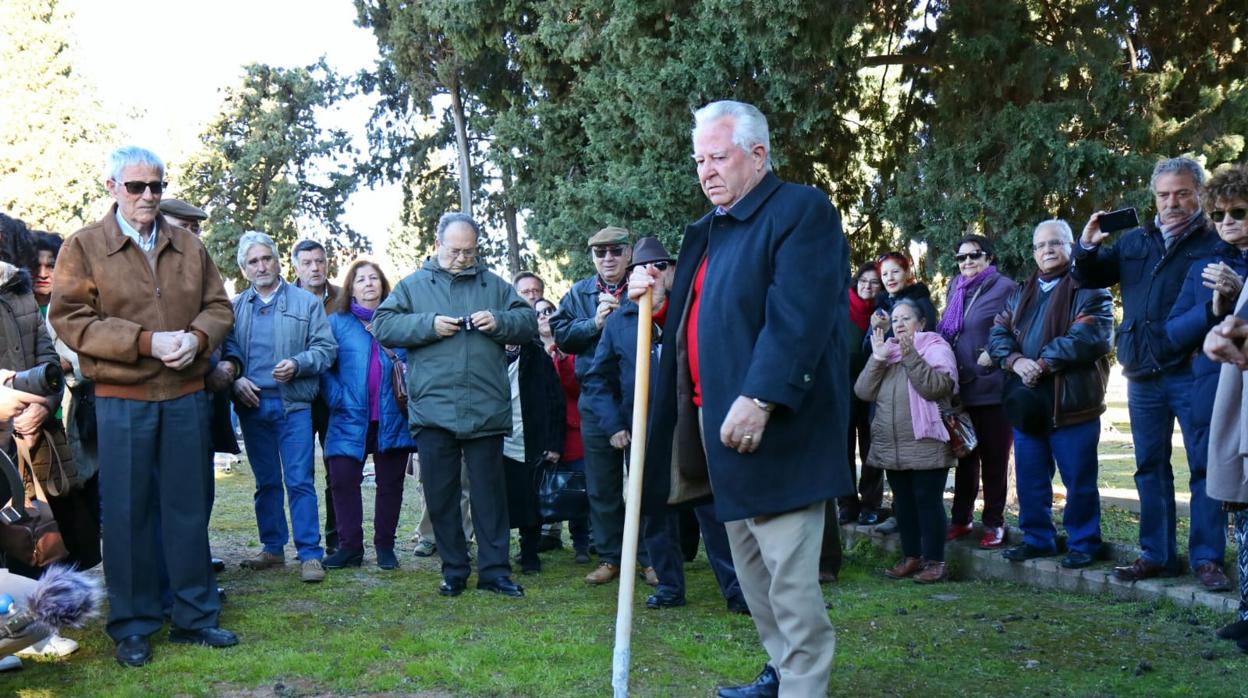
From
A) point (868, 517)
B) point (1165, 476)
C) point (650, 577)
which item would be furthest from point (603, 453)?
point (1165, 476)

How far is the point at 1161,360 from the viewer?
5.99 m

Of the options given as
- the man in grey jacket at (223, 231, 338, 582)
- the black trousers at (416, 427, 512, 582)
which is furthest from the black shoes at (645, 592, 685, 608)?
the man in grey jacket at (223, 231, 338, 582)

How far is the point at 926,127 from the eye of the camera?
1191cm

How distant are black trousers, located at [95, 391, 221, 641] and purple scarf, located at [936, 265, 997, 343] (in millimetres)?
4790

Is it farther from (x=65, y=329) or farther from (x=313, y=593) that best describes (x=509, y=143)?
(x=65, y=329)

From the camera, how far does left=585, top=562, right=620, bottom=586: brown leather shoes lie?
7109mm

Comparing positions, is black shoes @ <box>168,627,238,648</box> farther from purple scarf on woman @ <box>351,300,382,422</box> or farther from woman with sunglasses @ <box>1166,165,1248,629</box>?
woman with sunglasses @ <box>1166,165,1248,629</box>

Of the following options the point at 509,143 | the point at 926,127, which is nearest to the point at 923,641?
the point at 926,127

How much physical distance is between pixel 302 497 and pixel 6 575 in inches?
147

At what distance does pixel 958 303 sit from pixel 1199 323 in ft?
7.70

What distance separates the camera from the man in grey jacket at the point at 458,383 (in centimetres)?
670

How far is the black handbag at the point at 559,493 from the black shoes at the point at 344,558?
45.4 inches

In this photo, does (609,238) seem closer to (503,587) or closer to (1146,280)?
(503,587)

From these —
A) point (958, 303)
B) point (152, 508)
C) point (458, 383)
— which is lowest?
point (152, 508)
